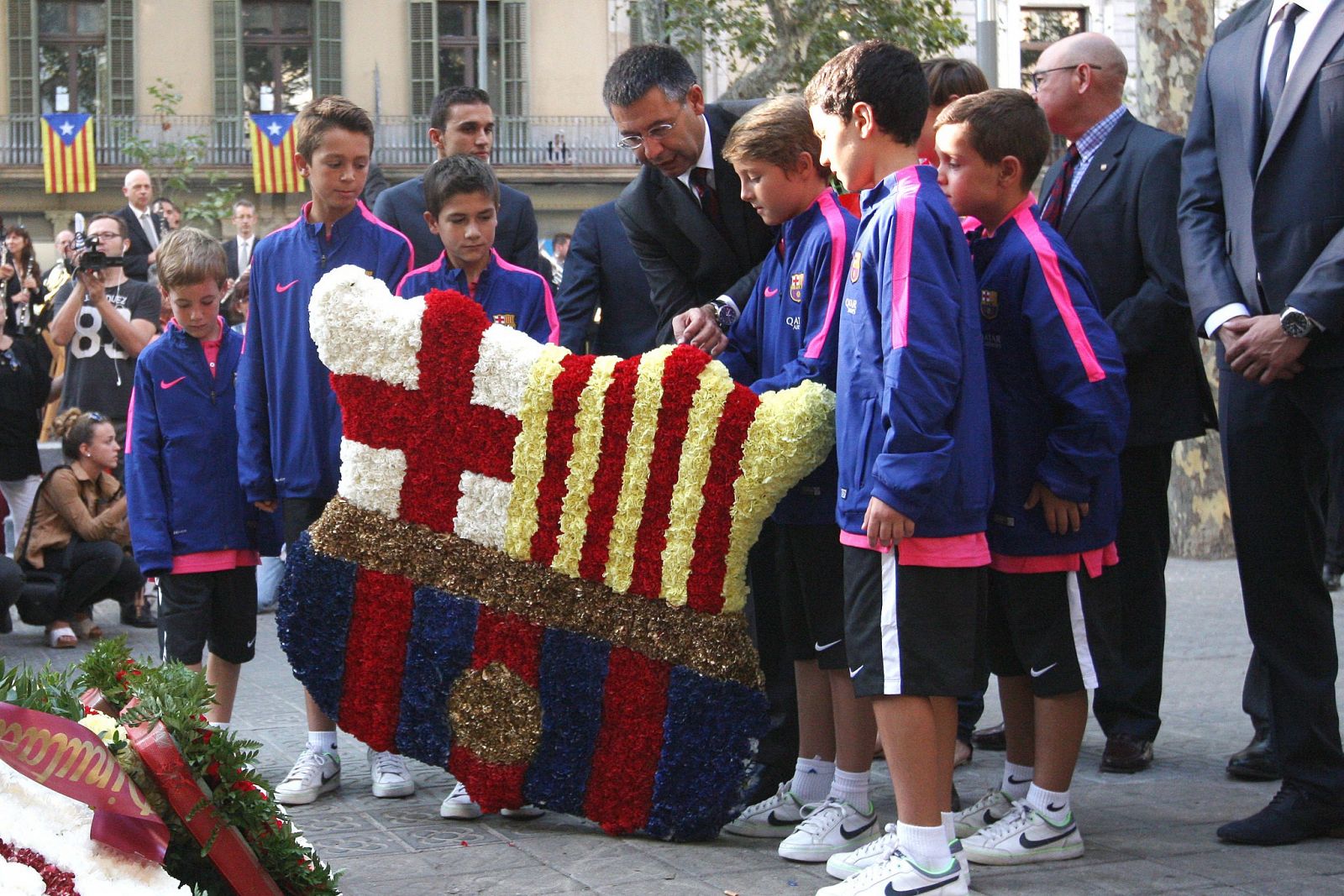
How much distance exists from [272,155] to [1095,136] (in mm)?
27892

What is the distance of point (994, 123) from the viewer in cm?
423

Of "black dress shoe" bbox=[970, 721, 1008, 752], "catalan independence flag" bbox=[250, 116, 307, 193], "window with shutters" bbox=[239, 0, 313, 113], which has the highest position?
"window with shutters" bbox=[239, 0, 313, 113]

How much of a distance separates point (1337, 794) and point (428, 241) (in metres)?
3.63

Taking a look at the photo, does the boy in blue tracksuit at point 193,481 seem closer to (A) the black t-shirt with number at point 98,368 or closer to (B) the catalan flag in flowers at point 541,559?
(B) the catalan flag in flowers at point 541,559

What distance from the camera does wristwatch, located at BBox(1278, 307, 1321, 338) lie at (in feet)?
13.2

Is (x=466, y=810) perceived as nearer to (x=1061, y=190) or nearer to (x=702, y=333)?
(x=702, y=333)

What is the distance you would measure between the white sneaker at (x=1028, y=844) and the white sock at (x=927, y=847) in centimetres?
43

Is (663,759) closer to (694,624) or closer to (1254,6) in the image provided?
(694,624)

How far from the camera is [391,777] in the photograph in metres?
4.88

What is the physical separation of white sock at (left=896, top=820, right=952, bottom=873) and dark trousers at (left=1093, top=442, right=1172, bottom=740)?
1.69 metres

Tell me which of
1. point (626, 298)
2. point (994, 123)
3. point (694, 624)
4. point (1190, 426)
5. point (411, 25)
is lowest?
point (694, 624)

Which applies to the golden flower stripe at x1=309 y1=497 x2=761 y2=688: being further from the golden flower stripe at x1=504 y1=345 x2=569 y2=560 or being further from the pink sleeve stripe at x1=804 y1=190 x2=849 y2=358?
the pink sleeve stripe at x1=804 y1=190 x2=849 y2=358

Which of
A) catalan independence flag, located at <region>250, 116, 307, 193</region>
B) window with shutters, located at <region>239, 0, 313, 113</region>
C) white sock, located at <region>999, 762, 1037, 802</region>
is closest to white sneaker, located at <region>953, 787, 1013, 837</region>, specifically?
white sock, located at <region>999, 762, 1037, 802</region>

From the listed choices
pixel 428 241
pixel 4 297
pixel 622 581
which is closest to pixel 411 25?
pixel 4 297
